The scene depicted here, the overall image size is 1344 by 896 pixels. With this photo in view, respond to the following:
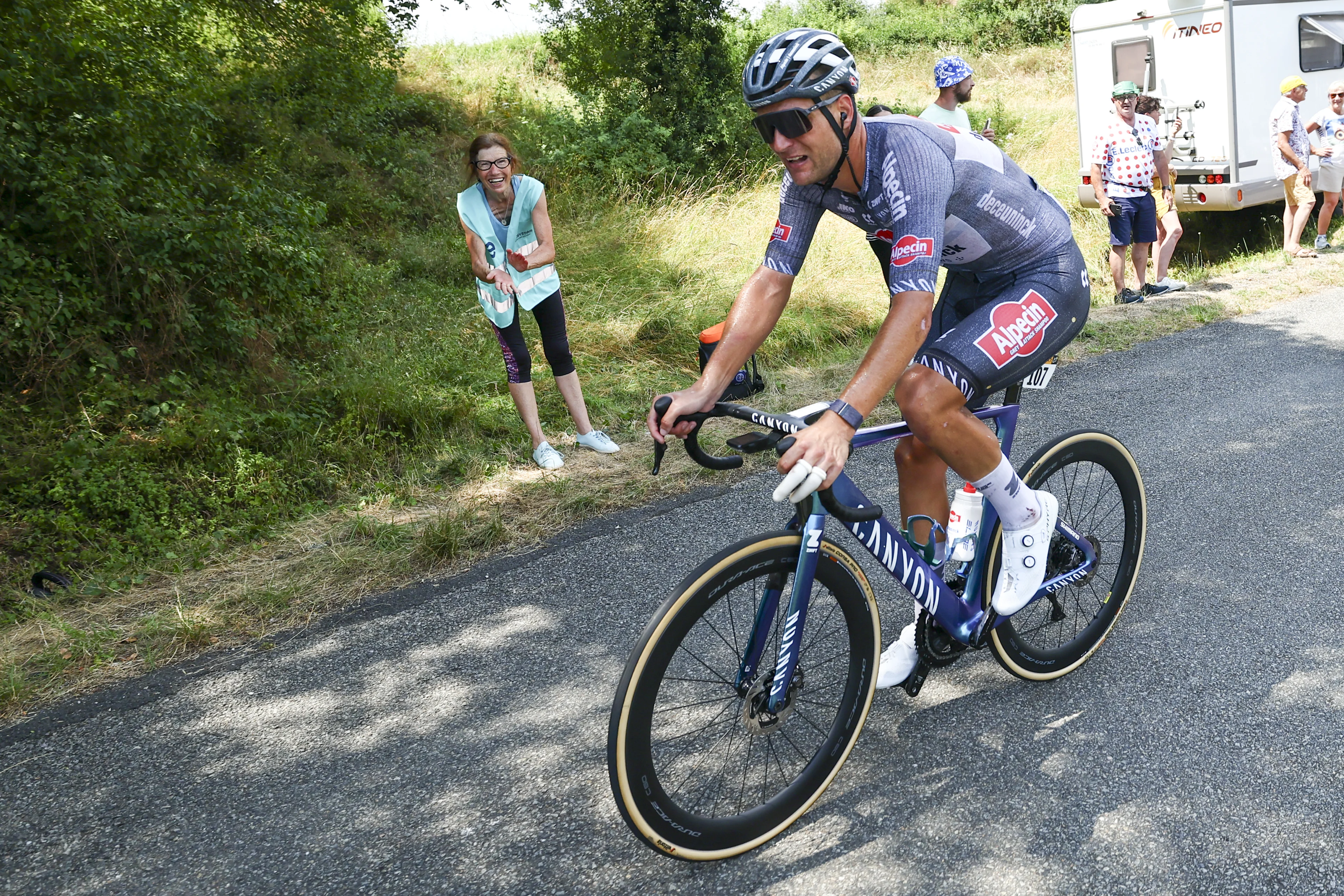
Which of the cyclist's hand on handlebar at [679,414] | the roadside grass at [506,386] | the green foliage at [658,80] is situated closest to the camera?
the cyclist's hand on handlebar at [679,414]

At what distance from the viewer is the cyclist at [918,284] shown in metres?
2.45

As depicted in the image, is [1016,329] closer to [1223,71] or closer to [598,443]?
[598,443]

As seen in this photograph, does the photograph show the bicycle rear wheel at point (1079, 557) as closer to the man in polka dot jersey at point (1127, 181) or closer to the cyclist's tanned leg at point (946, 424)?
the cyclist's tanned leg at point (946, 424)

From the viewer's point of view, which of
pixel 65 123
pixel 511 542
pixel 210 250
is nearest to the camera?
pixel 511 542

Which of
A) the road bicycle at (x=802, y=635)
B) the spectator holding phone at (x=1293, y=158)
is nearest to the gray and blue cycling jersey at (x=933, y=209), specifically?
the road bicycle at (x=802, y=635)

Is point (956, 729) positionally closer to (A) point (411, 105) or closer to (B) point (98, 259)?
(B) point (98, 259)

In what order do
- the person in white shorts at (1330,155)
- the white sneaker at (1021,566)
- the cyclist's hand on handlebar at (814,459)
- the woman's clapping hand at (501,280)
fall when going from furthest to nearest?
the person in white shorts at (1330,155) → the woman's clapping hand at (501,280) → the white sneaker at (1021,566) → the cyclist's hand on handlebar at (814,459)

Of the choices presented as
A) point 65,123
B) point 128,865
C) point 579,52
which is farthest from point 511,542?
point 579,52

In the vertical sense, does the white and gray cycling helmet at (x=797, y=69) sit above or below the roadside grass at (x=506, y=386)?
above

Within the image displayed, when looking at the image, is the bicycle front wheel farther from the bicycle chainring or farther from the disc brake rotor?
the bicycle chainring

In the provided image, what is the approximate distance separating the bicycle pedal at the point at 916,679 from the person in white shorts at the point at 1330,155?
10270mm

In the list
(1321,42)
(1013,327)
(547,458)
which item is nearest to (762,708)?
(1013,327)

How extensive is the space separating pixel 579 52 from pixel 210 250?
9.08 m

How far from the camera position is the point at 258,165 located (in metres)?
8.73
